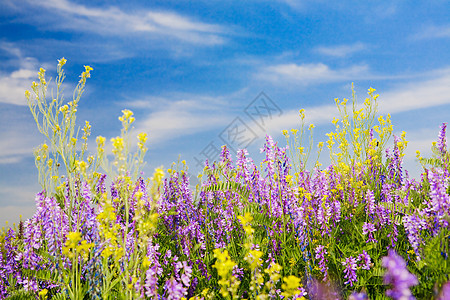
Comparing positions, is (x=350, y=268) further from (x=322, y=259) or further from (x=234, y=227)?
(x=234, y=227)

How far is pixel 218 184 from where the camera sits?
5293 millimetres

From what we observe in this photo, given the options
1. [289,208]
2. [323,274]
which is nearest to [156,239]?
[289,208]

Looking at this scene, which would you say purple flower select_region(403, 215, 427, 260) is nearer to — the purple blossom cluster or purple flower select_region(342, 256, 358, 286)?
the purple blossom cluster

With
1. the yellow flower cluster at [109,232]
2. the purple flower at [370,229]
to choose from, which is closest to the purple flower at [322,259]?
the purple flower at [370,229]

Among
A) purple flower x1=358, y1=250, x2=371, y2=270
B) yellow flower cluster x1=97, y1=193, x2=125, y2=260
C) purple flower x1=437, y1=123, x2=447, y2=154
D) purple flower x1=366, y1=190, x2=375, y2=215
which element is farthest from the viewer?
purple flower x1=437, y1=123, x2=447, y2=154

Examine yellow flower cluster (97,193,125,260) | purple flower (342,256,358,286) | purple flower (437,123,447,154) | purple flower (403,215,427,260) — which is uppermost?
purple flower (437,123,447,154)

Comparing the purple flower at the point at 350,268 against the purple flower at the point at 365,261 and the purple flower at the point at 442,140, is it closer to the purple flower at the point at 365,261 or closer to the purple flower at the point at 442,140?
the purple flower at the point at 365,261

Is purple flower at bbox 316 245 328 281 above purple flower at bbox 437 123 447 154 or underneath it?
underneath

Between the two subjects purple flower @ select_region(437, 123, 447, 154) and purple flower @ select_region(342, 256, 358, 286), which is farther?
purple flower @ select_region(437, 123, 447, 154)

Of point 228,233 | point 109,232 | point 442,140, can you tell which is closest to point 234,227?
point 228,233

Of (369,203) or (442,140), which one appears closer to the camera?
(369,203)

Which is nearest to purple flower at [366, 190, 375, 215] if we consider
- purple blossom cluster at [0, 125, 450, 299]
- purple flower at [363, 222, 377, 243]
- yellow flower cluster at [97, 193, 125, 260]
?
purple blossom cluster at [0, 125, 450, 299]

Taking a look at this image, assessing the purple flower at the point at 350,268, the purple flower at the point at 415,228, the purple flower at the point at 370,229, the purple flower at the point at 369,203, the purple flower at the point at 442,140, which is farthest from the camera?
the purple flower at the point at 442,140

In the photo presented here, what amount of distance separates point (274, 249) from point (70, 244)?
2132mm
